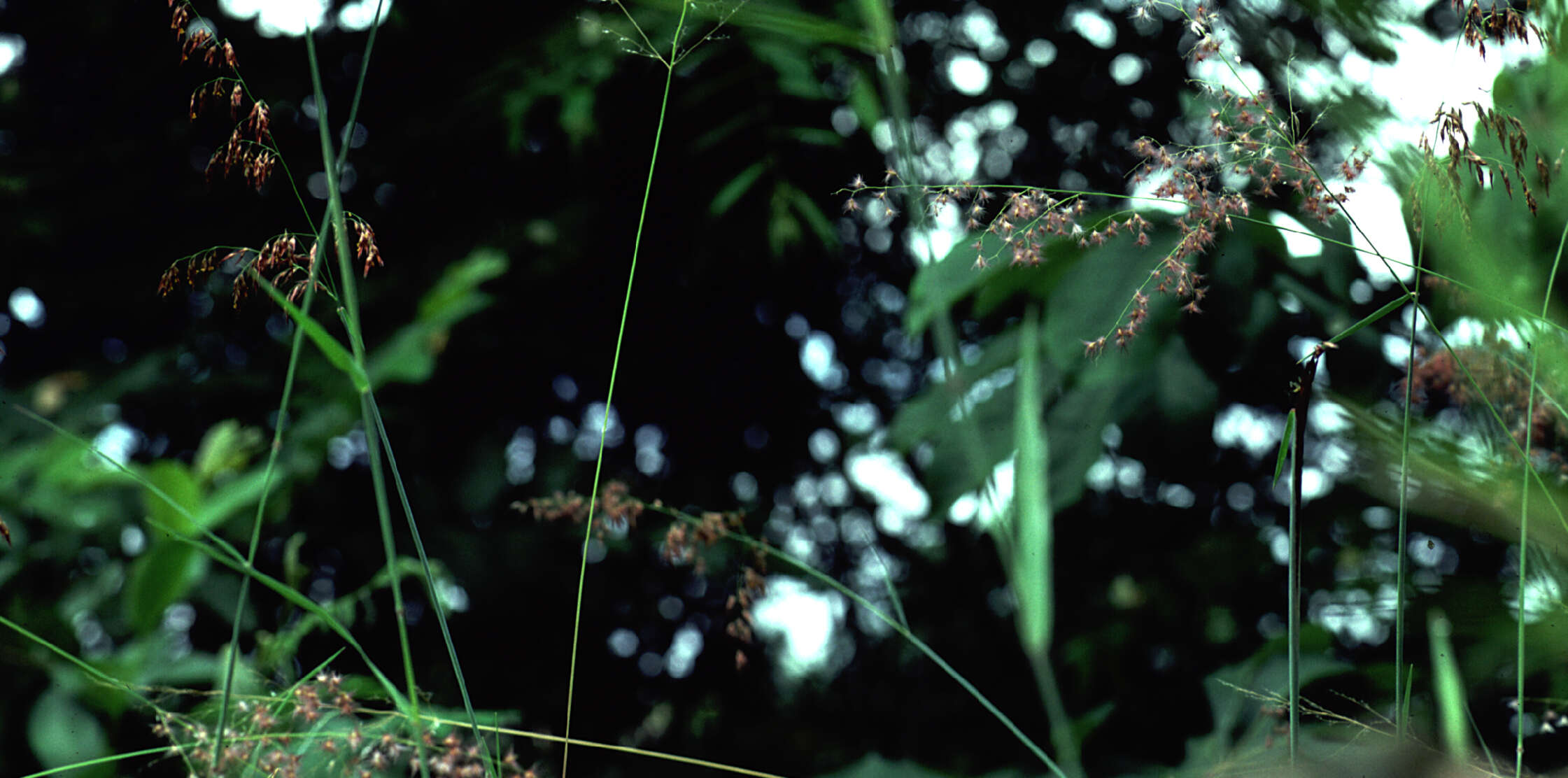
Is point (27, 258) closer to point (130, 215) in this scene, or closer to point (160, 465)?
point (130, 215)

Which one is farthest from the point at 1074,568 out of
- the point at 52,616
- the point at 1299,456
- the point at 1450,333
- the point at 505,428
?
the point at 52,616

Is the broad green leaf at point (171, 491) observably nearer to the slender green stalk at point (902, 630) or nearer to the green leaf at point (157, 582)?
the green leaf at point (157, 582)

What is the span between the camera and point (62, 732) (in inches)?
28.0

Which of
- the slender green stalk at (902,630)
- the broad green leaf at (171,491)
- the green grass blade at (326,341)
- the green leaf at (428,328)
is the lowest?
the slender green stalk at (902,630)

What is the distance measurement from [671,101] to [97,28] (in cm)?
56

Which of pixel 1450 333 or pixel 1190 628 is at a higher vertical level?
pixel 1450 333

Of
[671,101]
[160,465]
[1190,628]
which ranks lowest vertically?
[1190,628]

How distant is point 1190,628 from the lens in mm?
904

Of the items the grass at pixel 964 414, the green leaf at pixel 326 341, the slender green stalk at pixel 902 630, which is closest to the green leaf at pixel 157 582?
the grass at pixel 964 414

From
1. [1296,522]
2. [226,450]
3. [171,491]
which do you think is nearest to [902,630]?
[1296,522]

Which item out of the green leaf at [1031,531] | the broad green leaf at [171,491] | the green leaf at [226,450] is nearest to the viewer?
the green leaf at [1031,531]

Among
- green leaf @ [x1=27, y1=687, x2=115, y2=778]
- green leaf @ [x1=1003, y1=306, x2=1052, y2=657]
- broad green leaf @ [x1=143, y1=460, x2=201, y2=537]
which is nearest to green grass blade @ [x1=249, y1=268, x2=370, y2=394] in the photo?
green leaf @ [x1=1003, y1=306, x2=1052, y2=657]

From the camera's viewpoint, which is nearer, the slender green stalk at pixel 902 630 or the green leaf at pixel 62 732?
the slender green stalk at pixel 902 630

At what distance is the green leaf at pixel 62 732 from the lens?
27.0 inches
